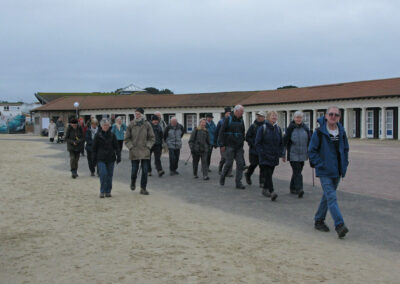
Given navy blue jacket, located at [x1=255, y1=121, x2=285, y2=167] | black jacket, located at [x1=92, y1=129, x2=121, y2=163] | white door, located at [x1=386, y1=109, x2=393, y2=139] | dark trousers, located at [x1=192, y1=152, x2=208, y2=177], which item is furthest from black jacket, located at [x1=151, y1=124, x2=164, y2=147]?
white door, located at [x1=386, y1=109, x2=393, y2=139]

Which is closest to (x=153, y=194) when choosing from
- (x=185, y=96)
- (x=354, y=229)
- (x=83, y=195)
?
(x=83, y=195)

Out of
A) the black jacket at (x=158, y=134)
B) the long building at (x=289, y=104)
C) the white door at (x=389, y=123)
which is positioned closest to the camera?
the black jacket at (x=158, y=134)

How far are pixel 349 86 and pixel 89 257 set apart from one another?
40.4 m

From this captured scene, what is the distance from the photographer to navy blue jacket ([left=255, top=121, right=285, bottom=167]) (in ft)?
30.9

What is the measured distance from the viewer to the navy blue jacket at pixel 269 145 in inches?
371

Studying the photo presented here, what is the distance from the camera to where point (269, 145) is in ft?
31.2

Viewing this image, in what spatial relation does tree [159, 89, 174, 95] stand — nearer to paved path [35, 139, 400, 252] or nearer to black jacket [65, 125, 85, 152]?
black jacket [65, 125, 85, 152]

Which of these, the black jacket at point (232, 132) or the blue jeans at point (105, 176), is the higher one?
the black jacket at point (232, 132)

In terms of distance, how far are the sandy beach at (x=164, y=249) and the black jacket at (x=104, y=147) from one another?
1.41m

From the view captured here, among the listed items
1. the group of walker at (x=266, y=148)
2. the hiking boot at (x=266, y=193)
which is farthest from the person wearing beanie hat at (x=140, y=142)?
the hiking boot at (x=266, y=193)

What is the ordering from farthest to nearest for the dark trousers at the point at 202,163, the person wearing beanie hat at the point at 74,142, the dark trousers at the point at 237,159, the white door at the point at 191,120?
the white door at the point at 191,120 < the person wearing beanie hat at the point at 74,142 < the dark trousers at the point at 202,163 < the dark trousers at the point at 237,159

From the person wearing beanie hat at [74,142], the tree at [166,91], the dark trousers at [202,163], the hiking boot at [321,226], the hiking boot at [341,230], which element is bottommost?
the hiking boot at [321,226]

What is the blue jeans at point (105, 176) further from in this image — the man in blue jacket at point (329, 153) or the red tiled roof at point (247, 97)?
the red tiled roof at point (247, 97)

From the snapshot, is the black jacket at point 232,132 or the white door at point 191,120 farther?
the white door at point 191,120
